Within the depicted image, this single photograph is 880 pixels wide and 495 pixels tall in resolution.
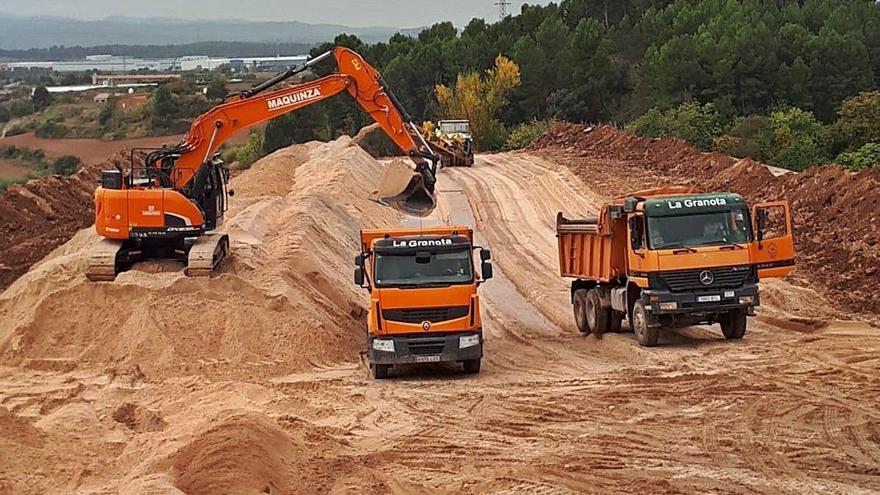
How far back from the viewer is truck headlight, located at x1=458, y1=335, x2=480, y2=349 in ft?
68.8

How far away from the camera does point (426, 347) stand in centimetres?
2095

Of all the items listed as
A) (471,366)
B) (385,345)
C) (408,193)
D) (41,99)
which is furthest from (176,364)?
(41,99)

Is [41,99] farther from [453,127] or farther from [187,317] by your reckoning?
[187,317]

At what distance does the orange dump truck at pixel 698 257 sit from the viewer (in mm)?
22312

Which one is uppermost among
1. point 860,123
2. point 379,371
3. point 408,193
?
point 860,123

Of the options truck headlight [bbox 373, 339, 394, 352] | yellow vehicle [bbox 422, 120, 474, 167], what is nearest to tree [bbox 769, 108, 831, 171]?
yellow vehicle [bbox 422, 120, 474, 167]

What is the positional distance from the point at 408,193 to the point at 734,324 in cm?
1022

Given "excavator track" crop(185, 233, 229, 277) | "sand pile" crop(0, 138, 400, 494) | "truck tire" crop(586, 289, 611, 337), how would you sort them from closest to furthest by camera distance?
"sand pile" crop(0, 138, 400, 494)
"excavator track" crop(185, 233, 229, 277)
"truck tire" crop(586, 289, 611, 337)

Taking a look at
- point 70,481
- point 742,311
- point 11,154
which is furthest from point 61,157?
point 70,481

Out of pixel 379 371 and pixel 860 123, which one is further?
pixel 860 123

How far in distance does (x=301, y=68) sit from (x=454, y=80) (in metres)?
81.3

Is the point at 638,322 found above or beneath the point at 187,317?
beneath

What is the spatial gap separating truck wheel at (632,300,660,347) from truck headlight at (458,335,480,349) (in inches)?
143

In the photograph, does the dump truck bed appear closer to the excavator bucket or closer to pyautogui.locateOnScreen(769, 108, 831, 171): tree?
the excavator bucket
